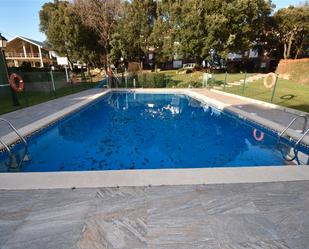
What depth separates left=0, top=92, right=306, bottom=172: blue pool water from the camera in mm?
4879

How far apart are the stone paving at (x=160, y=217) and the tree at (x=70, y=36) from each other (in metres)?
22.1

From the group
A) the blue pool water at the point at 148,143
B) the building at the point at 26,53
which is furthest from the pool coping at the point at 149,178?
the building at the point at 26,53

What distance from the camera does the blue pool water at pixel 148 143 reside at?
4.88m

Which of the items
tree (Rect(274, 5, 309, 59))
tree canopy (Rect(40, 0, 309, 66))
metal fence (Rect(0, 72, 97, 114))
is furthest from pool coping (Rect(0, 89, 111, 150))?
tree (Rect(274, 5, 309, 59))

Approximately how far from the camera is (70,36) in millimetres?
21312

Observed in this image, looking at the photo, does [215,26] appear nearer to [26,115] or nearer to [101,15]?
[101,15]

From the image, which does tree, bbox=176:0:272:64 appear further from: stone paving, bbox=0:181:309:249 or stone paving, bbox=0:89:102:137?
stone paving, bbox=0:181:309:249

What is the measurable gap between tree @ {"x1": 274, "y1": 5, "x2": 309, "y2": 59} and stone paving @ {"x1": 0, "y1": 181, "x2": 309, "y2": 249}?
2691cm

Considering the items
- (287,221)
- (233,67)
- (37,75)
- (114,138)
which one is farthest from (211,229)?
(233,67)

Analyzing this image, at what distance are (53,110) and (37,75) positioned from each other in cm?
769

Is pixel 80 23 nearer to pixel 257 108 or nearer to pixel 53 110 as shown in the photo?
pixel 53 110

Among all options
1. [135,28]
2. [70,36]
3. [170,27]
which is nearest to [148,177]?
[70,36]

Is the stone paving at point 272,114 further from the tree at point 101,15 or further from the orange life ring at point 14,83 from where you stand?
the tree at point 101,15

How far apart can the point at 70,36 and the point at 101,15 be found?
3.90 m
